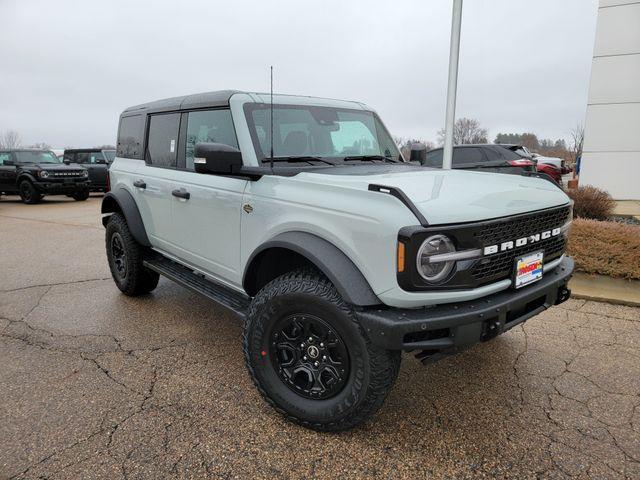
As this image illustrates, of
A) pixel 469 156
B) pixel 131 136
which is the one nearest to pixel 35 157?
pixel 131 136

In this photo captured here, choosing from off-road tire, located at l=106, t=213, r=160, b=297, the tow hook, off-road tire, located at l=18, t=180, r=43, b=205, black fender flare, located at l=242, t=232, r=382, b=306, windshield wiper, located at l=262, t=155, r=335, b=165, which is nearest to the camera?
black fender flare, located at l=242, t=232, r=382, b=306

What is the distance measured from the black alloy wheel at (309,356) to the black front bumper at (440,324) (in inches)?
12.3

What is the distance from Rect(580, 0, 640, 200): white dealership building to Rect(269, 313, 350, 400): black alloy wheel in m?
13.2

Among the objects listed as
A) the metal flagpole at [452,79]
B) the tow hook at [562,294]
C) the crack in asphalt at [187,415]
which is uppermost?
the metal flagpole at [452,79]

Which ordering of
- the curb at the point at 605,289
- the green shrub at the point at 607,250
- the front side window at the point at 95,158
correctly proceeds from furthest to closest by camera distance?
the front side window at the point at 95,158 → the green shrub at the point at 607,250 → the curb at the point at 605,289

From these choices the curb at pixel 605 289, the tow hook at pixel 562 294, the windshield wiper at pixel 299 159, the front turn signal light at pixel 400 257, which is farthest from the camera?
the curb at pixel 605 289

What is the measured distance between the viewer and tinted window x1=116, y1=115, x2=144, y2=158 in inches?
179

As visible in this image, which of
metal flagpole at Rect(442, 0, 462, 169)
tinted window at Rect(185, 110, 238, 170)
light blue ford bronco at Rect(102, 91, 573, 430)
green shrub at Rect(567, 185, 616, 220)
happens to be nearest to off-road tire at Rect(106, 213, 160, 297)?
light blue ford bronco at Rect(102, 91, 573, 430)

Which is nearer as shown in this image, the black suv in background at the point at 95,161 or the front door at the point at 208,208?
the front door at the point at 208,208

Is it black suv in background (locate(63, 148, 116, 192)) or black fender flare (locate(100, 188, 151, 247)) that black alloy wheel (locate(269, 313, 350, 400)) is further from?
black suv in background (locate(63, 148, 116, 192))

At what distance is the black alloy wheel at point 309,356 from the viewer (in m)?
2.38

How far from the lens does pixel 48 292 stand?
5.09m

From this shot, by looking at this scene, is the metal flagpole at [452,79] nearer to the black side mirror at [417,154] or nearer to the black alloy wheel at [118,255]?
the black side mirror at [417,154]

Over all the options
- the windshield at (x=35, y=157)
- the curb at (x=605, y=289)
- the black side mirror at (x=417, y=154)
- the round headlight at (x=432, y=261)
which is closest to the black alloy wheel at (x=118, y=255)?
the black side mirror at (x=417, y=154)
